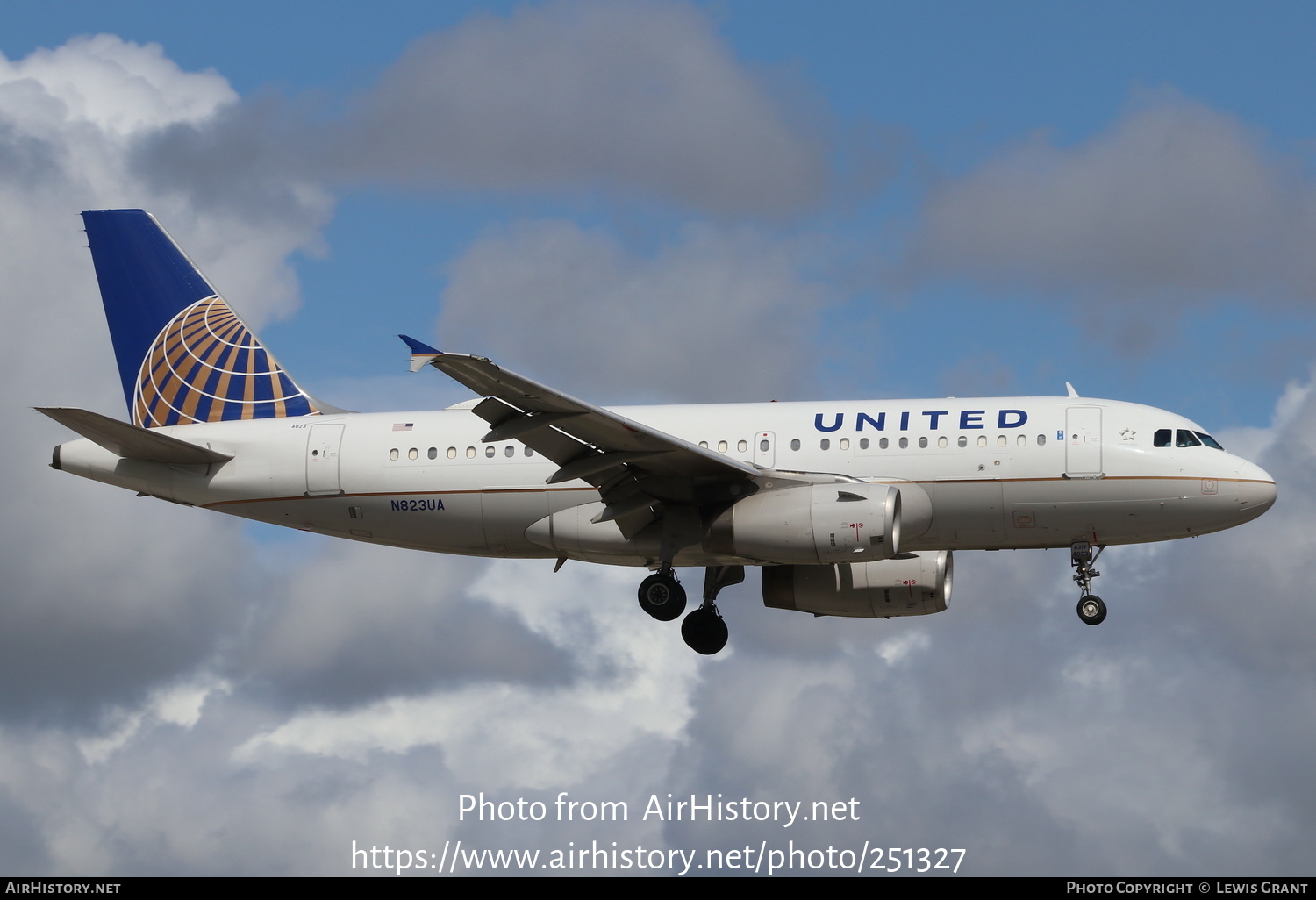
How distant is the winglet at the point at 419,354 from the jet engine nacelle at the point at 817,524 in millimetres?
8470

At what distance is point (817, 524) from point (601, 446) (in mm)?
4556

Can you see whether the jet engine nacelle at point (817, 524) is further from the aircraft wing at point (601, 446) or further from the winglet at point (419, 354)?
the winglet at point (419, 354)

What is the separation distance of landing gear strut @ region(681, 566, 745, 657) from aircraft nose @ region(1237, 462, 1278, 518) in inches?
445

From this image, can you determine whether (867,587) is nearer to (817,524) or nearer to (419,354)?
(817,524)

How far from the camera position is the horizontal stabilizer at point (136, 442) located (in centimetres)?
3469

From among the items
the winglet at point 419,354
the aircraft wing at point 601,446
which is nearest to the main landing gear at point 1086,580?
the aircraft wing at point 601,446

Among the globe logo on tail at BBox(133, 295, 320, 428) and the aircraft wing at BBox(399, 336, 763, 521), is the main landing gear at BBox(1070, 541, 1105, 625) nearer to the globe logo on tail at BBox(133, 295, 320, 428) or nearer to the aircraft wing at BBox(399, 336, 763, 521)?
the aircraft wing at BBox(399, 336, 763, 521)

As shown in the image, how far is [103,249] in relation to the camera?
139ft

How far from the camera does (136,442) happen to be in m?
36.8

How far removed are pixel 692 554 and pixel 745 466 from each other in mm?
2528

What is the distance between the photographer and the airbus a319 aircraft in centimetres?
3366

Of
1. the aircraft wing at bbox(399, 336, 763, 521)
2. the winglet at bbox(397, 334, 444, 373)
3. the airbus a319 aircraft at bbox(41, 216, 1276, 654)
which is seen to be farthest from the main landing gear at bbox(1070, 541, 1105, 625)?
the winglet at bbox(397, 334, 444, 373)

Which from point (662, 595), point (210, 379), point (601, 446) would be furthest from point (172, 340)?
point (662, 595)
